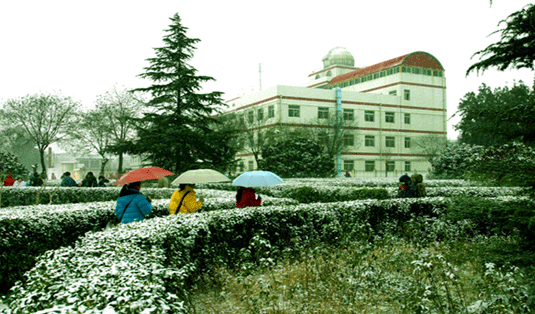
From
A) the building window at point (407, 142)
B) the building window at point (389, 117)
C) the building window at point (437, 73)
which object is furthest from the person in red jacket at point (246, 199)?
the building window at point (437, 73)

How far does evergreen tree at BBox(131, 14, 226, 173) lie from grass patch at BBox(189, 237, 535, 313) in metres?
20.3

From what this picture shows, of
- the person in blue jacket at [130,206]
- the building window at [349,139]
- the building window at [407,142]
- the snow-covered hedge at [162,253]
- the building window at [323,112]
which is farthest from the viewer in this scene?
the building window at [407,142]

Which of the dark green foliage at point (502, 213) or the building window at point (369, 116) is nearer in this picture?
the dark green foliage at point (502, 213)

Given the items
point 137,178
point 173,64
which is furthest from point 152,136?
point 137,178

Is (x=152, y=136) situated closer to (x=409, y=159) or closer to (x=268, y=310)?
(x=268, y=310)

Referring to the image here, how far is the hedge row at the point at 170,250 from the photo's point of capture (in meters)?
2.93

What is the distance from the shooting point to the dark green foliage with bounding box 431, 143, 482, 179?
26.9m

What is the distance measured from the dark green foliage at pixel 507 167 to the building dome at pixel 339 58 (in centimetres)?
6247

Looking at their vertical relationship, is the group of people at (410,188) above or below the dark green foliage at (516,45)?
below

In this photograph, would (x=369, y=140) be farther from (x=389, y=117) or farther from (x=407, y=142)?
(x=407, y=142)

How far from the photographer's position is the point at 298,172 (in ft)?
98.8

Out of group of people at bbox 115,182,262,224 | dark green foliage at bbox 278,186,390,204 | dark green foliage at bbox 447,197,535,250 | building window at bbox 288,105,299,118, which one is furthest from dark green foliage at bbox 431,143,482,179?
dark green foliage at bbox 447,197,535,250

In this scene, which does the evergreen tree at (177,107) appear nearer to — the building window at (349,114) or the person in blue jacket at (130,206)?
the person in blue jacket at (130,206)

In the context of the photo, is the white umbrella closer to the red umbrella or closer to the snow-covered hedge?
the red umbrella
